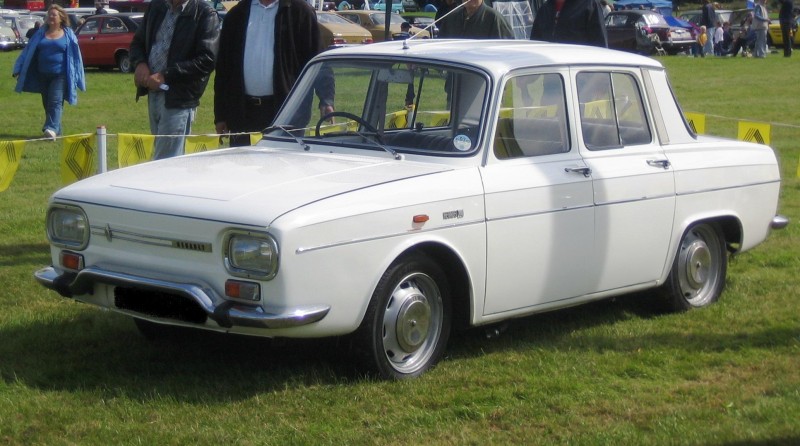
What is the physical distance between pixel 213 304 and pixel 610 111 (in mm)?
2779

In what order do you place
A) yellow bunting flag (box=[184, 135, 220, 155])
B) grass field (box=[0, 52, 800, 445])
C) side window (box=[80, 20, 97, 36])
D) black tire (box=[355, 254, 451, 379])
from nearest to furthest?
grass field (box=[0, 52, 800, 445])
black tire (box=[355, 254, 451, 379])
yellow bunting flag (box=[184, 135, 220, 155])
side window (box=[80, 20, 97, 36])

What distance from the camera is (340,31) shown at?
110 ft

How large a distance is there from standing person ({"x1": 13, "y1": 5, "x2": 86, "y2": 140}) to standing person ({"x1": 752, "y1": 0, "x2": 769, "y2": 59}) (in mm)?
23753

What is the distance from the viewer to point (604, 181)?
6.61 m

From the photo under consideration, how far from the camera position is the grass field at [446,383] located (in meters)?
5.14

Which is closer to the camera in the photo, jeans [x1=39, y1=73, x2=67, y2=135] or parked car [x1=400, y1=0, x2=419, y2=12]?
jeans [x1=39, y1=73, x2=67, y2=135]

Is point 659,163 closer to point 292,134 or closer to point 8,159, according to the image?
point 292,134

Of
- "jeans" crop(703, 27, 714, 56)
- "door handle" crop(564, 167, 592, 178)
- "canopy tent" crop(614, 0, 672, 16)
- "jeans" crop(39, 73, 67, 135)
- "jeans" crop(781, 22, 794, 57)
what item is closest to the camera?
"door handle" crop(564, 167, 592, 178)

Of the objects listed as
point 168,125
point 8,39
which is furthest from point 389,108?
point 8,39

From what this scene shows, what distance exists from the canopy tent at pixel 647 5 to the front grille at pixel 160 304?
48959 mm

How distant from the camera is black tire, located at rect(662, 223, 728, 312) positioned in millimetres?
7277

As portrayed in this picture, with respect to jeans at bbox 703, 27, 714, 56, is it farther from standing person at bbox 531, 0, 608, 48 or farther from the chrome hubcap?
the chrome hubcap

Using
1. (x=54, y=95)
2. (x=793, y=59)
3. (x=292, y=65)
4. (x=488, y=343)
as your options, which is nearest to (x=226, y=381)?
→ (x=488, y=343)

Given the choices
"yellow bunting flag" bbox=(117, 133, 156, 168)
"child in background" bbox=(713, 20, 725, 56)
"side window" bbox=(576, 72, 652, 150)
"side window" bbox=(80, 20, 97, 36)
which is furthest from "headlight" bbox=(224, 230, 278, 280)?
"child in background" bbox=(713, 20, 725, 56)
